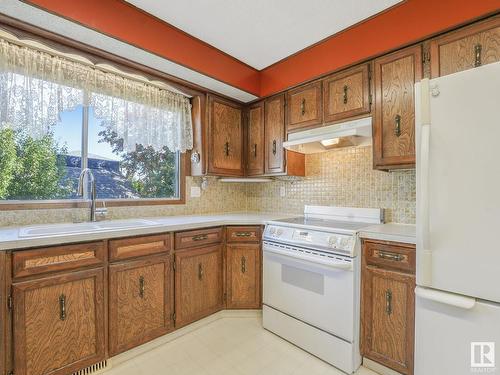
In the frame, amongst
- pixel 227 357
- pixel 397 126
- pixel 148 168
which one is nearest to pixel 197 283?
pixel 227 357

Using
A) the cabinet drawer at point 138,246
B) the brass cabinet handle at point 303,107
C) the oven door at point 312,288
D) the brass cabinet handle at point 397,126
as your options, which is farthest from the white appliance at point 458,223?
the cabinet drawer at point 138,246

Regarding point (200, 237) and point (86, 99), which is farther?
point (200, 237)

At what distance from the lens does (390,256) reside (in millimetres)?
1605

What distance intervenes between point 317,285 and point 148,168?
1.91 m

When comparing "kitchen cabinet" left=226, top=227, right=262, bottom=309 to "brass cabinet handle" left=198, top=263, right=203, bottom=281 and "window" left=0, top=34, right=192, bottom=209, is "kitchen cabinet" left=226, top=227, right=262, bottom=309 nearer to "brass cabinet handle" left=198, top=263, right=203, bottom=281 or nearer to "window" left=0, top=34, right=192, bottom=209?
"brass cabinet handle" left=198, top=263, right=203, bottom=281

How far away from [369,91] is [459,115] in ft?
2.97

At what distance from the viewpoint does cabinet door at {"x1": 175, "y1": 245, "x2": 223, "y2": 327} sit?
2100 millimetres

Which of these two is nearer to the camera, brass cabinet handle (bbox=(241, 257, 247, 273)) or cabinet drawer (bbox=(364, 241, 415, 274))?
cabinet drawer (bbox=(364, 241, 415, 274))

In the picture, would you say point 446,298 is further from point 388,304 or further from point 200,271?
point 200,271

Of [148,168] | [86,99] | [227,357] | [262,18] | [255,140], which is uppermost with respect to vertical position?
[262,18]

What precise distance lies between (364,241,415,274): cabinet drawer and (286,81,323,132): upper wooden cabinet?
116cm

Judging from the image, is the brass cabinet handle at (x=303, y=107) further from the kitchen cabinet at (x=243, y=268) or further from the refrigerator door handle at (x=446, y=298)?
the refrigerator door handle at (x=446, y=298)

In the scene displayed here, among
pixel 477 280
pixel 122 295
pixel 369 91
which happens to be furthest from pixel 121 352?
pixel 369 91

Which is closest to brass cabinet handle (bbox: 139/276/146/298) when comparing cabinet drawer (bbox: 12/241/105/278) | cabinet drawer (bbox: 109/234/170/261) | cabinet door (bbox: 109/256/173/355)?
cabinet door (bbox: 109/256/173/355)
